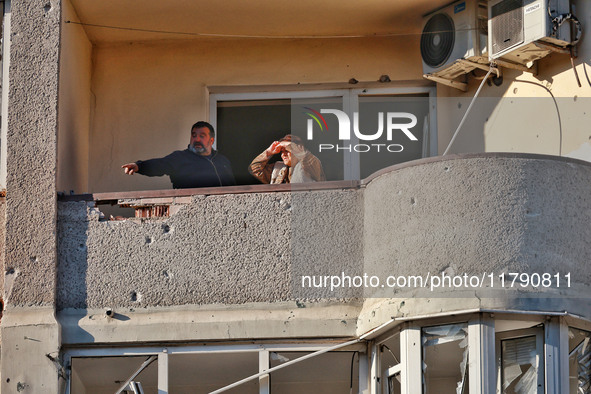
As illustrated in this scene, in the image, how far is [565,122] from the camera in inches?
509

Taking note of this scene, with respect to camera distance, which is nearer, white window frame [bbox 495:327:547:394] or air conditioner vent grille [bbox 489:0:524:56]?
white window frame [bbox 495:327:547:394]

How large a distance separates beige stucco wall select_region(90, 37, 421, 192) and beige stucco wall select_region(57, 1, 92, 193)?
40cm

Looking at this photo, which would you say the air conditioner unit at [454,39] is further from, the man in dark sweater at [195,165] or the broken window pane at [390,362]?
the broken window pane at [390,362]

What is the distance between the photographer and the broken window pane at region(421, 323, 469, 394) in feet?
36.0

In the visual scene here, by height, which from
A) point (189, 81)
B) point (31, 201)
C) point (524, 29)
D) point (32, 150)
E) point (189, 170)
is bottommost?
point (31, 201)

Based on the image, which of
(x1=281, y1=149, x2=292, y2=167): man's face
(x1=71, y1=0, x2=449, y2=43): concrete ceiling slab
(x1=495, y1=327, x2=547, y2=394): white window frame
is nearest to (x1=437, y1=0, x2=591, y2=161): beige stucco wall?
(x1=71, y1=0, x2=449, y2=43): concrete ceiling slab

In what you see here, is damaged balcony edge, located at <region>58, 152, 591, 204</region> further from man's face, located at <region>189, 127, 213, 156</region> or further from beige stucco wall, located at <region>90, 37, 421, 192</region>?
beige stucco wall, located at <region>90, 37, 421, 192</region>

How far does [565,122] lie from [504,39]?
987 mm

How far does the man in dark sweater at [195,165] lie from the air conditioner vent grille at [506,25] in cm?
277

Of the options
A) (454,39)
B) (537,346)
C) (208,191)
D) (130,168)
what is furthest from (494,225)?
(130,168)

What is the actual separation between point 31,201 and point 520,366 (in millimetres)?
4473

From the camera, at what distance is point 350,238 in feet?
39.2

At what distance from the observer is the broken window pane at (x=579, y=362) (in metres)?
11.0

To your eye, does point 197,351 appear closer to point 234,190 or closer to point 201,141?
point 234,190
